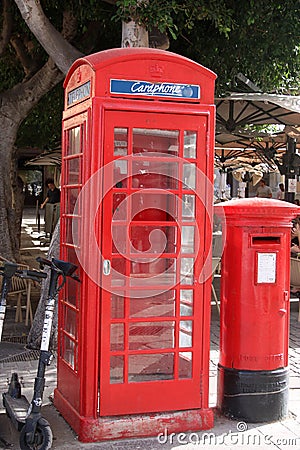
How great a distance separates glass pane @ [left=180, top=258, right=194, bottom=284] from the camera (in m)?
4.63

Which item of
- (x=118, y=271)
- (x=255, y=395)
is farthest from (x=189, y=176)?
(x=255, y=395)

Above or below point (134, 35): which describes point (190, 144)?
below

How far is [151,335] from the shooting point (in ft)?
15.0

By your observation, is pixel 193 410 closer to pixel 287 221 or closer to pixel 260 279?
pixel 260 279

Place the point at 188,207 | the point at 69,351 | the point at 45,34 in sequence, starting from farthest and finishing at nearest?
the point at 45,34
the point at 69,351
the point at 188,207

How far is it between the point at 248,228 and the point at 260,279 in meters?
0.39

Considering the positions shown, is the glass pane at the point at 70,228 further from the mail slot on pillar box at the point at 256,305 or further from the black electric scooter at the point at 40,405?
the mail slot on pillar box at the point at 256,305

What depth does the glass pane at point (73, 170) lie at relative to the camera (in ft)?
15.3

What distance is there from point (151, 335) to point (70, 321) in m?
0.69

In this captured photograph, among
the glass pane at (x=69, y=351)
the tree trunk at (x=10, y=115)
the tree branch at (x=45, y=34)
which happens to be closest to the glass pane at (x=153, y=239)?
the glass pane at (x=69, y=351)

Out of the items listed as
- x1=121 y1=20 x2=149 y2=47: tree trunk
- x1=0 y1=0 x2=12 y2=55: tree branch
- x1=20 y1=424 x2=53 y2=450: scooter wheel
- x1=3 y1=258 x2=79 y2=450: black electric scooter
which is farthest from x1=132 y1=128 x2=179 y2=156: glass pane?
x1=0 y1=0 x2=12 y2=55: tree branch

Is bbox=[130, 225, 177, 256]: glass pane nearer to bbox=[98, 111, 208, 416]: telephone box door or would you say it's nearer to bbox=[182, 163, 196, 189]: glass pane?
bbox=[98, 111, 208, 416]: telephone box door

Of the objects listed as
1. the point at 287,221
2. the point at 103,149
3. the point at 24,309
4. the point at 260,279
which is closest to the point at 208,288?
the point at 260,279

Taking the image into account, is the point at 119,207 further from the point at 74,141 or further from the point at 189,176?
the point at 74,141
